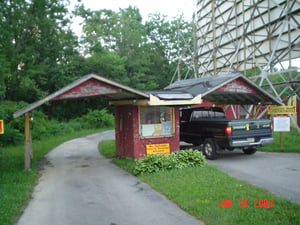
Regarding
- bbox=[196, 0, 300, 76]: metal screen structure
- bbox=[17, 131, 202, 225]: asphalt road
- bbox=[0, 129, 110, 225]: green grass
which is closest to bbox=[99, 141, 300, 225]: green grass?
bbox=[17, 131, 202, 225]: asphalt road

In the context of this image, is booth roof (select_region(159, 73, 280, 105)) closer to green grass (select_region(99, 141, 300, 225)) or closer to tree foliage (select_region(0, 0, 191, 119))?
green grass (select_region(99, 141, 300, 225))

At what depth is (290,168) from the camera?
31.6 feet

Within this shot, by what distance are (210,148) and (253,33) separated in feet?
36.4

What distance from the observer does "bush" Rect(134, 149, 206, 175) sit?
928 centimetres

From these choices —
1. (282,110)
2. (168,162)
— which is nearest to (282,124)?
(282,110)

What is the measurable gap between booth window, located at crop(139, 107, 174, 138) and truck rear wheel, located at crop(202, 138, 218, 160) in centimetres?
159

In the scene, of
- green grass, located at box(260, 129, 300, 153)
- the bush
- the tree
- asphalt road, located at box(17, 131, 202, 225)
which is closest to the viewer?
asphalt road, located at box(17, 131, 202, 225)

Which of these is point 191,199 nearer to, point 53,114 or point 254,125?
point 254,125

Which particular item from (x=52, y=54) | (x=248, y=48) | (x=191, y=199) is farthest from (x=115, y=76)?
(x=191, y=199)

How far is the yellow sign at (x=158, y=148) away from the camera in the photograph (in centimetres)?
1114

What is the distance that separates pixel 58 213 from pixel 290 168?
23.4ft

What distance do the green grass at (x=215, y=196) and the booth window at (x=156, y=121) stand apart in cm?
239

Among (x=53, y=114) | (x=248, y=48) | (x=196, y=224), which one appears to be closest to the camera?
(x=196, y=224)

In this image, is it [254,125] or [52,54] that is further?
[52,54]
